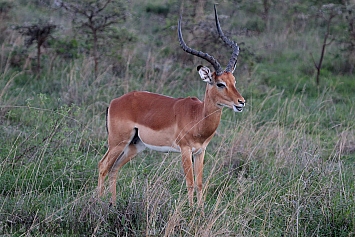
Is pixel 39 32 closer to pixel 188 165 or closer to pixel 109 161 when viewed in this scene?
pixel 109 161

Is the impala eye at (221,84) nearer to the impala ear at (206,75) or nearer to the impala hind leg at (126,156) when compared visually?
the impala ear at (206,75)

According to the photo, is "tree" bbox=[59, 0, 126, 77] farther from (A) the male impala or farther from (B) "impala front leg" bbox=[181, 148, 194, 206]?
(B) "impala front leg" bbox=[181, 148, 194, 206]

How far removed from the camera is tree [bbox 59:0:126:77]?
8.98 metres

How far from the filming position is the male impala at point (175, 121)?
202 inches

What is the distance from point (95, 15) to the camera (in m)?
9.05

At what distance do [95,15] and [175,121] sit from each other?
4251 millimetres

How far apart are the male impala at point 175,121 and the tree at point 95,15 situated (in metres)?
3.65

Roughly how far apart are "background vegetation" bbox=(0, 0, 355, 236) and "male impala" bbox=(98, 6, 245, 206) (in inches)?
7.9

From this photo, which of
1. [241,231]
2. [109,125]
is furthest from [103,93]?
[241,231]

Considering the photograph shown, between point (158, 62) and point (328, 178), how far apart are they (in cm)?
510

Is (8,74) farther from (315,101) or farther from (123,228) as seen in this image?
(123,228)

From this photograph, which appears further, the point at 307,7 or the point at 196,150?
the point at 307,7

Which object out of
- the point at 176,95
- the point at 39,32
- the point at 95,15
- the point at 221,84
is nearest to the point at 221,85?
the point at 221,84

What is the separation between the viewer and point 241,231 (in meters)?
3.94
